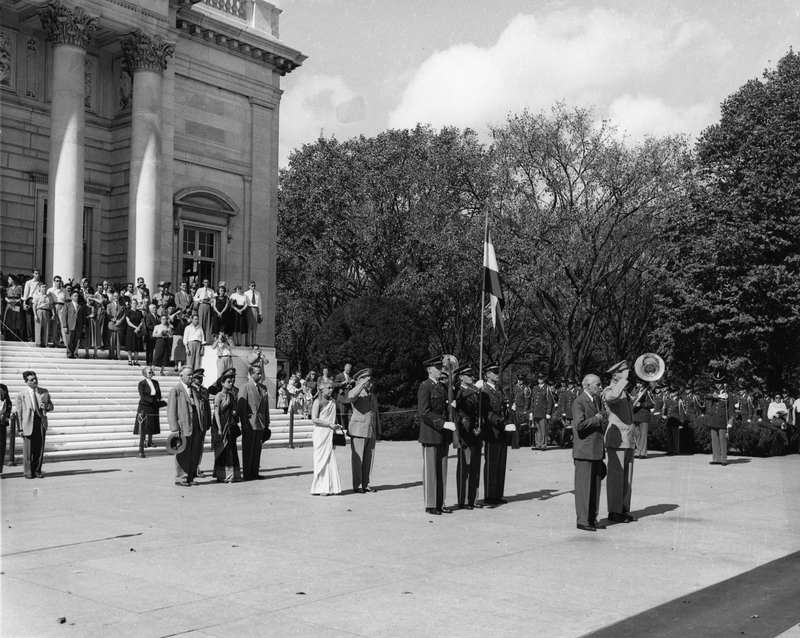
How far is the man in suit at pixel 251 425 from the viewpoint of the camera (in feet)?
52.0

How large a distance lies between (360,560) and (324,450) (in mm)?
5069

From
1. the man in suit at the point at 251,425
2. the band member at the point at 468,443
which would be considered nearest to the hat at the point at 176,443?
the man in suit at the point at 251,425

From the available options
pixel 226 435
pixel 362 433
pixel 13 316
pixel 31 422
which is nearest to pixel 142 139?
pixel 13 316

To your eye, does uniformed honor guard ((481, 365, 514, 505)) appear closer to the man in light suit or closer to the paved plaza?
the paved plaza

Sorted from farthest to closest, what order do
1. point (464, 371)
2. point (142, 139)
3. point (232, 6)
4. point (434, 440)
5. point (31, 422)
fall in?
point (232, 6) → point (142, 139) → point (31, 422) → point (464, 371) → point (434, 440)

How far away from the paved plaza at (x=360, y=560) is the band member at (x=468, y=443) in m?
0.46

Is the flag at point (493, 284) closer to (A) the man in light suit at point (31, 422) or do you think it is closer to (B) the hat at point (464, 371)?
(B) the hat at point (464, 371)

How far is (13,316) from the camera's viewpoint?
81.5 ft

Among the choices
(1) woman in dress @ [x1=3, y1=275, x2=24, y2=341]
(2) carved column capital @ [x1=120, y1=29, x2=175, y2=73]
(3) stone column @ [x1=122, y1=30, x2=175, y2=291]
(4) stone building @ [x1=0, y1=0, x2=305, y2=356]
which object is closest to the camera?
(1) woman in dress @ [x1=3, y1=275, x2=24, y2=341]

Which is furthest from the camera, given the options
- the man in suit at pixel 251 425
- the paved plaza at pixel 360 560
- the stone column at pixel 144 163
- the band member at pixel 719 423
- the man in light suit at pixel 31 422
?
the stone column at pixel 144 163

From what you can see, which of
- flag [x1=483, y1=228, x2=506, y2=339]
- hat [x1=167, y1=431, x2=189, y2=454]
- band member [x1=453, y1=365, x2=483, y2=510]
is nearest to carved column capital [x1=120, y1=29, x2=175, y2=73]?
flag [x1=483, y1=228, x2=506, y2=339]

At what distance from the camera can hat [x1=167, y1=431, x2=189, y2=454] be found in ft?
48.0

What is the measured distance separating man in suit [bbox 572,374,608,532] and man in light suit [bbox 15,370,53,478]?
28.7 feet

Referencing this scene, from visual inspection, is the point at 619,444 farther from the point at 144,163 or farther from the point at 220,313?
the point at 144,163
